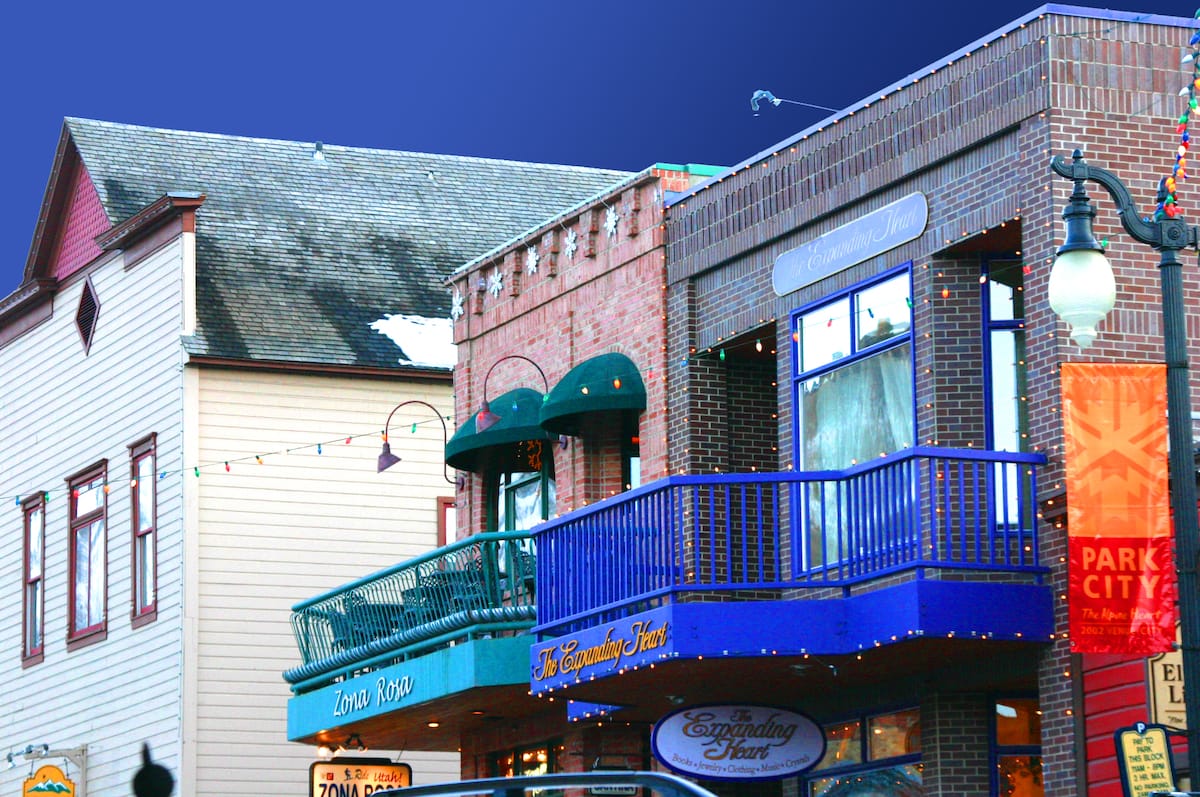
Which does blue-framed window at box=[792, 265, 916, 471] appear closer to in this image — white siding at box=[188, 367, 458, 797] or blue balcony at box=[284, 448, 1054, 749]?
blue balcony at box=[284, 448, 1054, 749]

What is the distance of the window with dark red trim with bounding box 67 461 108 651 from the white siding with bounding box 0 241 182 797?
173mm

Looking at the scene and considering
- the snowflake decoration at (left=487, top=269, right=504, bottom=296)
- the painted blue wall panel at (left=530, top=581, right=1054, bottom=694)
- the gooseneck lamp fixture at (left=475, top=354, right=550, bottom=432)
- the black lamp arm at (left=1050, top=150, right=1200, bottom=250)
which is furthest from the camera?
the snowflake decoration at (left=487, top=269, right=504, bottom=296)

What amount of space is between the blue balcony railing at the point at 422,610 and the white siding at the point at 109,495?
16.0ft

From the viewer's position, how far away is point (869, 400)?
60.2ft

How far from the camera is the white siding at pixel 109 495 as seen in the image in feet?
96.1

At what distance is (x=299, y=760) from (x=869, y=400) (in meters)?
13.3

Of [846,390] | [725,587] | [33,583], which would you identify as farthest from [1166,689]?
[33,583]

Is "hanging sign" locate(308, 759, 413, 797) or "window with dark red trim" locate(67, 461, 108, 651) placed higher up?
"window with dark red trim" locate(67, 461, 108, 651)

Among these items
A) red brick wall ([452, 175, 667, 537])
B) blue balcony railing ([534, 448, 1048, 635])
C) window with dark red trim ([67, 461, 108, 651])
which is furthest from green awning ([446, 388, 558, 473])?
window with dark red trim ([67, 461, 108, 651])

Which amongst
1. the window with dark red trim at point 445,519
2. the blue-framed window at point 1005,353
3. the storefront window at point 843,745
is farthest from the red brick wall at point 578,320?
the window with dark red trim at point 445,519

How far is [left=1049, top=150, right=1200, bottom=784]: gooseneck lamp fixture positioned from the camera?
11.8 meters

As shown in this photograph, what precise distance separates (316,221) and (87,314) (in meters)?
3.43

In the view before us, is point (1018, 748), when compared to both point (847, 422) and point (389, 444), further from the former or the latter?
point (389, 444)

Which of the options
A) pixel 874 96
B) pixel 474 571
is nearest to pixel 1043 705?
pixel 874 96
